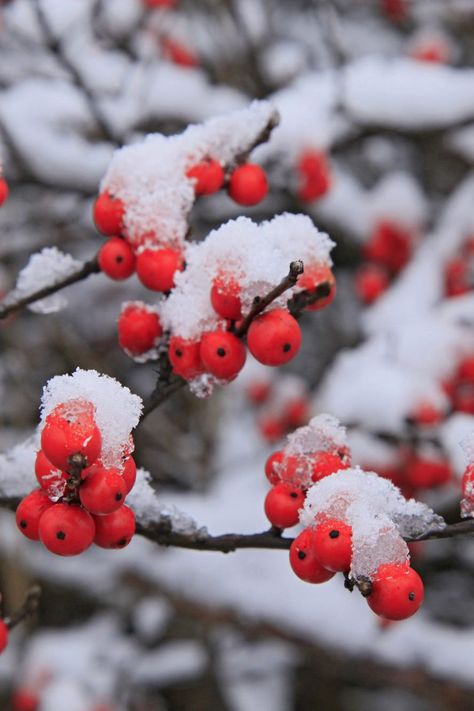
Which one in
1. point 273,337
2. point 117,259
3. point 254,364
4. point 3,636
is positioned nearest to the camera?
point 273,337

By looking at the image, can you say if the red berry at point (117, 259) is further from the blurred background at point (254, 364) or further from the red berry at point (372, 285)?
the red berry at point (372, 285)

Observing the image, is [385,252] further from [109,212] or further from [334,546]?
[334,546]

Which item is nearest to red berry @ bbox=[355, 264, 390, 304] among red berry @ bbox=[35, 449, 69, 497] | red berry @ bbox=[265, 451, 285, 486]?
red berry @ bbox=[265, 451, 285, 486]

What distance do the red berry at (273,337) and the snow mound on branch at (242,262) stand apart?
42mm

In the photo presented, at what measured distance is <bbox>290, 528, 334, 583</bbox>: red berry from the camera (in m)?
1.18

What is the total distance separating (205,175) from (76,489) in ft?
2.42

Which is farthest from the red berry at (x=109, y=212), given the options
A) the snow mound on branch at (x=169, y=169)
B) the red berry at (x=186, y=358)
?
the red berry at (x=186, y=358)

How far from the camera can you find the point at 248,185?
162 cm

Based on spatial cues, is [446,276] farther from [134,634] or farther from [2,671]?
[2,671]

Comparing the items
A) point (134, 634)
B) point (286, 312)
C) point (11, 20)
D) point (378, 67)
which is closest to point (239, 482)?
point (134, 634)

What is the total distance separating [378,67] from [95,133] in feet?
4.17

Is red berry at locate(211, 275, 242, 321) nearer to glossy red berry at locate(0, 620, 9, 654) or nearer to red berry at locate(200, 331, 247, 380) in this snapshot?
red berry at locate(200, 331, 247, 380)

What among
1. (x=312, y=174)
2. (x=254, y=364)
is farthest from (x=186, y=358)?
(x=254, y=364)

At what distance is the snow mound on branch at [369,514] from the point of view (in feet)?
3.65
